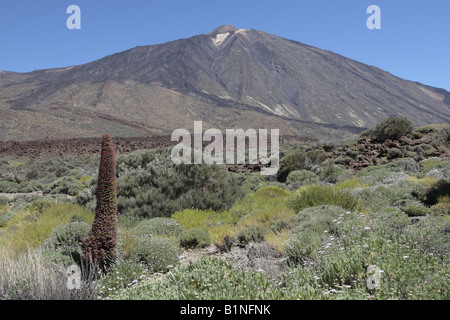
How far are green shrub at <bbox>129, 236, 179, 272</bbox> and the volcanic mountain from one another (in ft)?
184

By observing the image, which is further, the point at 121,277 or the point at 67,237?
the point at 67,237

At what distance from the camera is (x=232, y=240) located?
23.4 ft

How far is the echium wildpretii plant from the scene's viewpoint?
5.19 meters

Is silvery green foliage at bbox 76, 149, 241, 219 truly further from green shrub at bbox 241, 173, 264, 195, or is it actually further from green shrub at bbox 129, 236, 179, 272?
green shrub at bbox 241, 173, 264, 195

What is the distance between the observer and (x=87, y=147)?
36.1 meters

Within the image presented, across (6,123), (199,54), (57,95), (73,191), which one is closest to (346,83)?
(199,54)

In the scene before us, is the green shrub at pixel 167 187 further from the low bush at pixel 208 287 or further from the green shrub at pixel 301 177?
the low bush at pixel 208 287

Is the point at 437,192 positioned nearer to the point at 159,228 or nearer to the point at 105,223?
the point at 159,228

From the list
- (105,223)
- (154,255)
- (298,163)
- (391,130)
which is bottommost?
(154,255)

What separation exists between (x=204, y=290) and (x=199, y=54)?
191853 millimetres

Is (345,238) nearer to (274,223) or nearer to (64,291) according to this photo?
(274,223)

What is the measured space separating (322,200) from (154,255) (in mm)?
4354

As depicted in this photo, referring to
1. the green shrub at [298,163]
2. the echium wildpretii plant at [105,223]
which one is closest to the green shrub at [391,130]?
the green shrub at [298,163]

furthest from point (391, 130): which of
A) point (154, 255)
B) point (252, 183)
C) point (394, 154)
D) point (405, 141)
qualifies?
point (154, 255)
